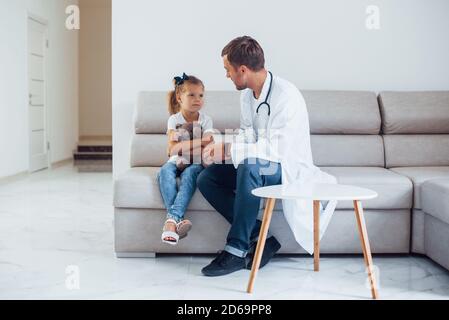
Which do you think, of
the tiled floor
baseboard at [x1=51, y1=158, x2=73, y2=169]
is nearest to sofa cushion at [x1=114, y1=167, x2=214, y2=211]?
the tiled floor

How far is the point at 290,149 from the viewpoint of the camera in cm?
281

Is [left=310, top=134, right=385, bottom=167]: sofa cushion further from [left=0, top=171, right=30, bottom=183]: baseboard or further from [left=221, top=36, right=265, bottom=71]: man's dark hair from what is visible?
[left=0, top=171, right=30, bottom=183]: baseboard

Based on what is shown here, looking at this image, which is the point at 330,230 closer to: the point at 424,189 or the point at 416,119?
the point at 424,189

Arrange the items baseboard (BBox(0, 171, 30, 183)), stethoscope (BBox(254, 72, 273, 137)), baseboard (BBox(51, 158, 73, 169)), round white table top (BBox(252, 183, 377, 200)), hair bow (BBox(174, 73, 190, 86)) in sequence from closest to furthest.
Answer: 1. round white table top (BBox(252, 183, 377, 200))
2. stethoscope (BBox(254, 72, 273, 137))
3. hair bow (BBox(174, 73, 190, 86))
4. baseboard (BBox(0, 171, 30, 183))
5. baseboard (BBox(51, 158, 73, 169))

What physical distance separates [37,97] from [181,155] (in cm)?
439

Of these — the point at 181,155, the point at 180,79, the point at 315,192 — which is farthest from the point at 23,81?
the point at 315,192

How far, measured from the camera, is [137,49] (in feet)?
12.9

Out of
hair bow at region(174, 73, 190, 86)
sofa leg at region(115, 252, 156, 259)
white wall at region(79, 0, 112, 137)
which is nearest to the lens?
sofa leg at region(115, 252, 156, 259)

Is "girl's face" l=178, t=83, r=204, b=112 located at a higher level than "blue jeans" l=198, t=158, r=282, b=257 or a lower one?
higher

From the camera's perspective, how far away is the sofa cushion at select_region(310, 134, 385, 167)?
352cm

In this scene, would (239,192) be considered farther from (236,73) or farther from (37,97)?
(37,97)

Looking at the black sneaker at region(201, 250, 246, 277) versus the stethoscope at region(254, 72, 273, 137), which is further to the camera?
the stethoscope at region(254, 72, 273, 137)

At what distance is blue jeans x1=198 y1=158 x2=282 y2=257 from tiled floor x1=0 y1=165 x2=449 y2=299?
0.19 m
